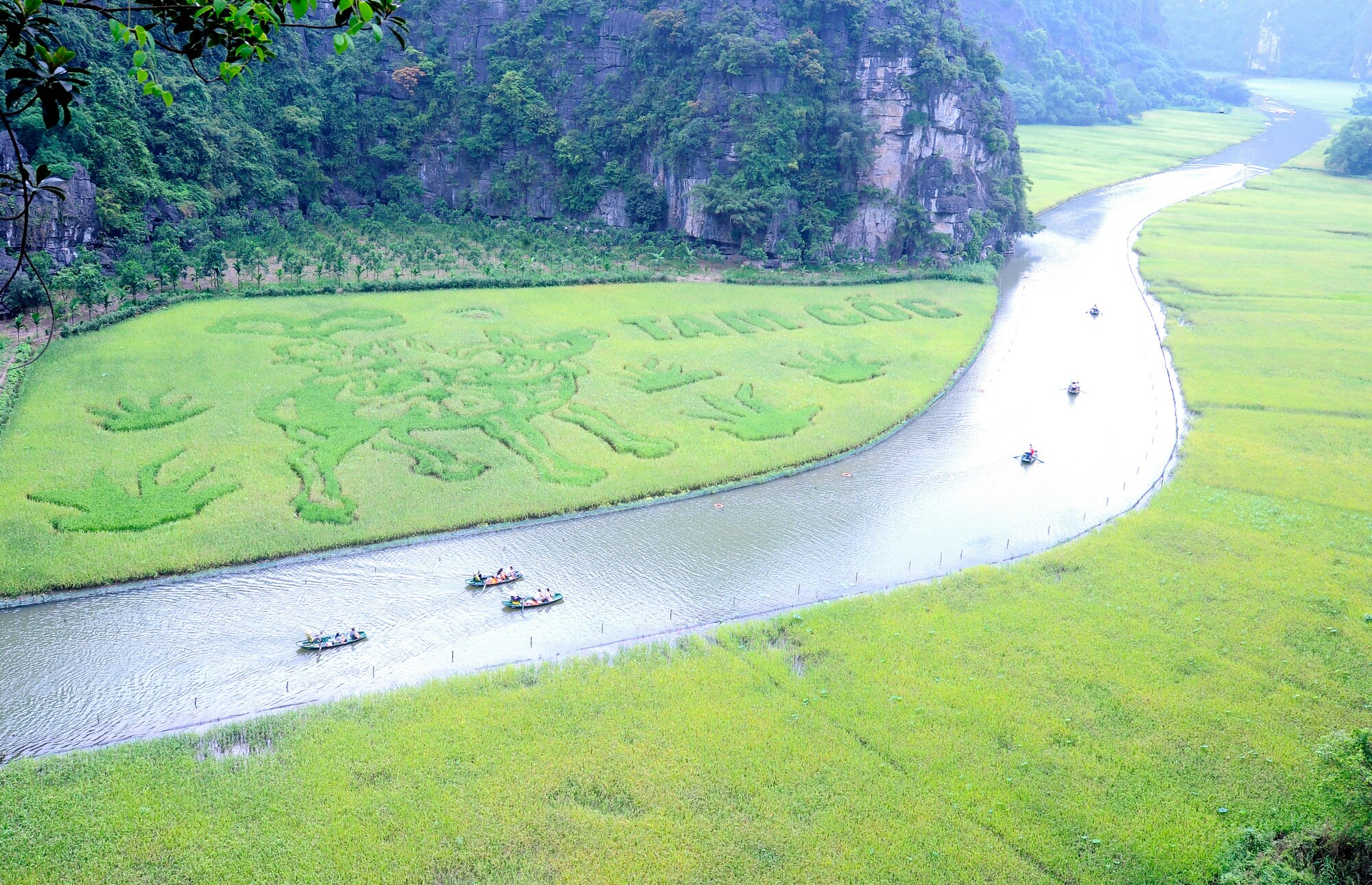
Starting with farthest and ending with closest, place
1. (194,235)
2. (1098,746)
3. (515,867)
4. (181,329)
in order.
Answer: (194,235) → (181,329) → (1098,746) → (515,867)

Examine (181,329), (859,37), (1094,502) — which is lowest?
(1094,502)

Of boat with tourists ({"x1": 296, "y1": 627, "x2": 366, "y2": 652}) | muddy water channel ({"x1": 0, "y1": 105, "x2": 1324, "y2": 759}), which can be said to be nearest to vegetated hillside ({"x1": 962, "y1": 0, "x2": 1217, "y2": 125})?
muddy water channel ({"x1": 0, "y1": 105, "x2": 1324, "y2": 759})

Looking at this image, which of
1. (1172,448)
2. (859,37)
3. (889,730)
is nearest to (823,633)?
(889,730)

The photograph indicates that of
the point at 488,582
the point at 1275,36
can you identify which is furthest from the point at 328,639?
the point at 1275,36

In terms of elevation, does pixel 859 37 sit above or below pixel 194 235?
above

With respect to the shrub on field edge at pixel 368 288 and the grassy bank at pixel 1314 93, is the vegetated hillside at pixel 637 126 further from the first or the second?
the grassy bank at pixel 1314 93

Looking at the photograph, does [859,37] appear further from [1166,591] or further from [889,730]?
[889,730]
